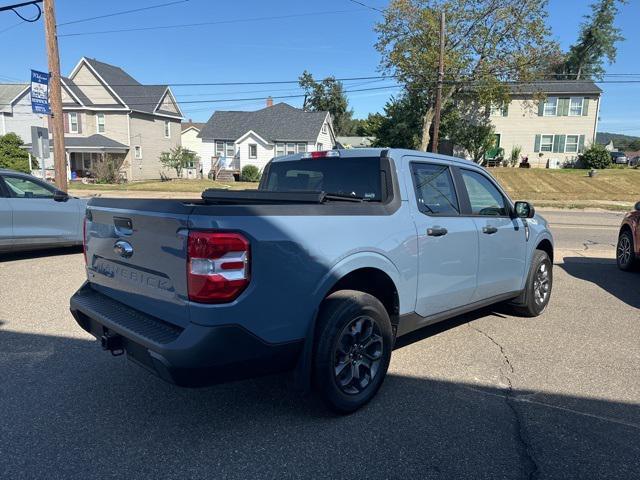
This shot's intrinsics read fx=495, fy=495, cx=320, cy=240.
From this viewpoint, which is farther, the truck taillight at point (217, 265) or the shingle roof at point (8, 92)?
the shingle roof at point (8, 92)

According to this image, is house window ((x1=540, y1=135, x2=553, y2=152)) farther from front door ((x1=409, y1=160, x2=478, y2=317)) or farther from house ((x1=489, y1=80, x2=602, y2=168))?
front door ((x1=409, y1=160, x2=478, y2=317))

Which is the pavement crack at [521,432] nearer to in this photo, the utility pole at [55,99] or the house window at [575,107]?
the utility pole at [55,99]

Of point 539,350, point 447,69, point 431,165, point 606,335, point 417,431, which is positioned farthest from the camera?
point 447,69

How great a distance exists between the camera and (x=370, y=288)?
12.3 ft

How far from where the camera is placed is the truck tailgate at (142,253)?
2854mm

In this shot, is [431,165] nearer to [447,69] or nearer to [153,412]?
[153,412]

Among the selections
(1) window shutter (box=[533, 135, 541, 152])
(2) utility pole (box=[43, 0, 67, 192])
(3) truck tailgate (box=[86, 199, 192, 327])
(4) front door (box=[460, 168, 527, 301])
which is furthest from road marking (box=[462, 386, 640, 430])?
(1) window shutter (box=[533, 135, 541, 152])

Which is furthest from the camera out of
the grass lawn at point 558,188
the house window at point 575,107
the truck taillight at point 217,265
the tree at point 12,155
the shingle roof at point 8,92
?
the shingle roof at point 8,92

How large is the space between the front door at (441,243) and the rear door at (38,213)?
7.02m

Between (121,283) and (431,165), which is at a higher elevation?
(431,165)

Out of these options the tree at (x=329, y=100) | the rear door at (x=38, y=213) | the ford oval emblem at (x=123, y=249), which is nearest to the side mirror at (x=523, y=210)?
the ford oval emblem at (x=123, y=249)

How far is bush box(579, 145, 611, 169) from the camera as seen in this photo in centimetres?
3800

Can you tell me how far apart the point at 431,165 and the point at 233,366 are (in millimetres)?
2472

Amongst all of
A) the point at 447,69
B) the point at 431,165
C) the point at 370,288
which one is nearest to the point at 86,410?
the point at 370,288
